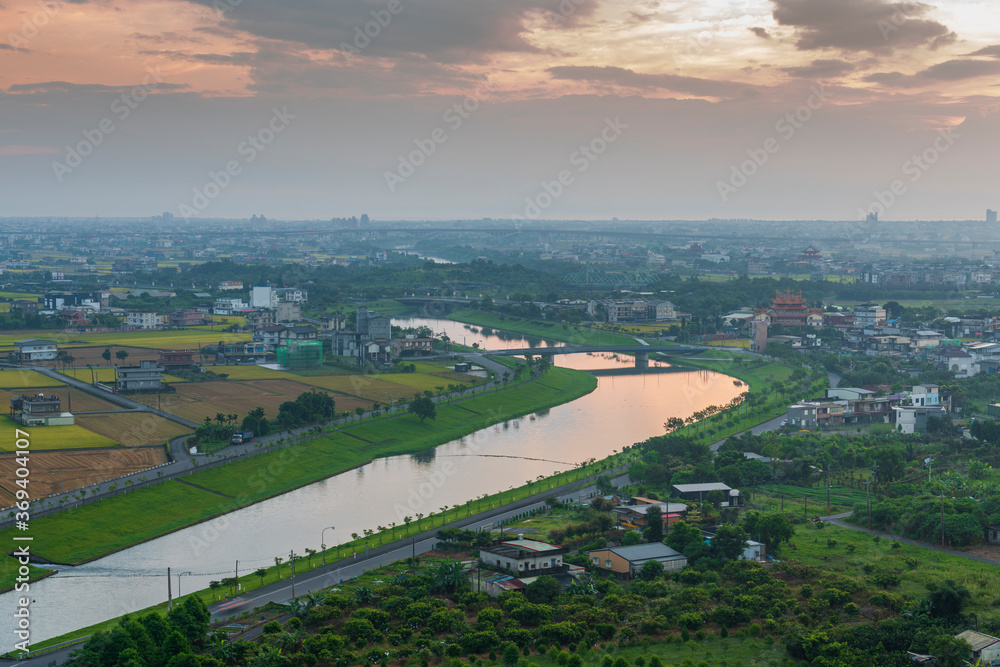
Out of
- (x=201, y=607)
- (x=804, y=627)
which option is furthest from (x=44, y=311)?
(x=804, y=627)

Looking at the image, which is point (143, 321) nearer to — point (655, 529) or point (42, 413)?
point (42, 413)

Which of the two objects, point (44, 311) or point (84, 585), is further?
point (44, 311)

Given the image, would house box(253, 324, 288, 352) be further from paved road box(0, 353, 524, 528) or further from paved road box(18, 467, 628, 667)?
paved road box(18, 467, 628, 667)

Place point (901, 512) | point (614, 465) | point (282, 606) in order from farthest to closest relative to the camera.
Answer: point (614, 465) → point (901, 512) → point (282, 606)

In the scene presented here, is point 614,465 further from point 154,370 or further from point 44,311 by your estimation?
point 44,311

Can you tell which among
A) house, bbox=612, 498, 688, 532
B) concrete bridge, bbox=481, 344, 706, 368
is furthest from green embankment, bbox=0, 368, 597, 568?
house, bbox=612, 498, 688, 532

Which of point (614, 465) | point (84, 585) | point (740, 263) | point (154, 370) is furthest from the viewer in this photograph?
point (740, 263)
